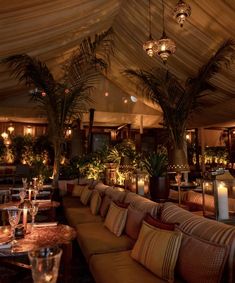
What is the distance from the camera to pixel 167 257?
1.79 m

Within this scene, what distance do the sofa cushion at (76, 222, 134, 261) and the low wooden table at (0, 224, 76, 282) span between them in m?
0.31

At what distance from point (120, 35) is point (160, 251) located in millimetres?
6052

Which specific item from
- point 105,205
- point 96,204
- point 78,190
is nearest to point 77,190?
point 78,190

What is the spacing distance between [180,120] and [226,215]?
4.19 m

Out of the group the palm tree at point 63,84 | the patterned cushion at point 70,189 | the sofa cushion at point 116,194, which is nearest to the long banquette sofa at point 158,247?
the sofa cushion at point 116,194

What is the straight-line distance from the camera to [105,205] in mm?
3711

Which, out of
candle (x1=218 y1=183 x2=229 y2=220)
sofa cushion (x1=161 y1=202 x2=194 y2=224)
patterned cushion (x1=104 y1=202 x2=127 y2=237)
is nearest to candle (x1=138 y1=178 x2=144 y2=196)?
patterned cushion (x1=104 y1=202 x2=127 y2=237)

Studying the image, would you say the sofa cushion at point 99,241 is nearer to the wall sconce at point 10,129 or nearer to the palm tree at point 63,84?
the palm tree at point 63,84

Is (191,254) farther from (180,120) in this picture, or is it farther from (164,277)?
(180,120)

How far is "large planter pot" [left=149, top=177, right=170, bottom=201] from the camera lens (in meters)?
2.89

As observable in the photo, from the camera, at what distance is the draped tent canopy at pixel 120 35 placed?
393cm

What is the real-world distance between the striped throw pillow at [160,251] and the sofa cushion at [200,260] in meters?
0.06

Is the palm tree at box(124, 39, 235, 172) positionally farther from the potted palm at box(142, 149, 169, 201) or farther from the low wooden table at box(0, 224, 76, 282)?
the low wooden table at box(0, 224, 76, 282)

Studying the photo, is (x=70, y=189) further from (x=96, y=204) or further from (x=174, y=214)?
(x=174, y=214)
